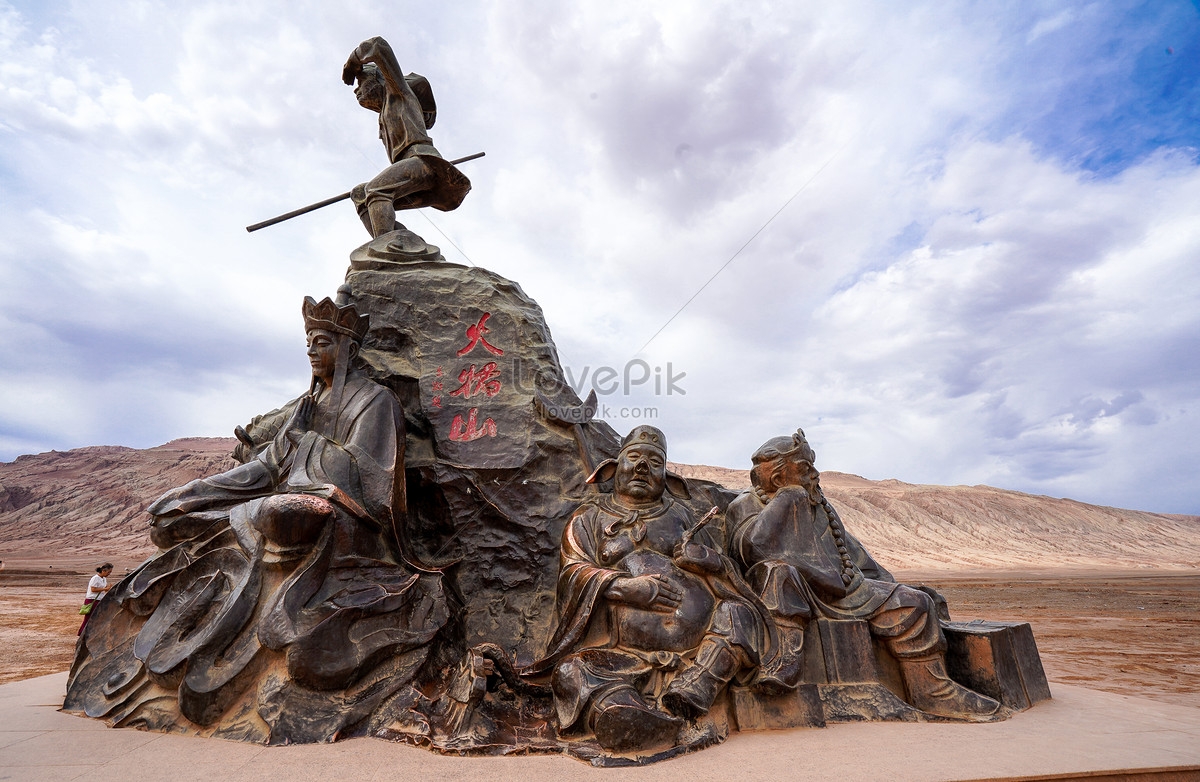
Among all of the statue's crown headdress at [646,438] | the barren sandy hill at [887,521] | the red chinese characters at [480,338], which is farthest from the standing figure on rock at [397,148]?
the barren sandy hill at [887,521]

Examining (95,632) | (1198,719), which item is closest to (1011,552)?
(1198,719)

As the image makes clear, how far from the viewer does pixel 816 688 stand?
12.7 feet

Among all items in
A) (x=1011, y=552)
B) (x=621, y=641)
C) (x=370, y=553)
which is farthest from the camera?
(x=1011, y=552)

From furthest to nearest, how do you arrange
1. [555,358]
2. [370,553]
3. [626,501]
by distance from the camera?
1. [555,358]
2. [626,501]
3. [370,553]

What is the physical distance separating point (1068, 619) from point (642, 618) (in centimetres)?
1174

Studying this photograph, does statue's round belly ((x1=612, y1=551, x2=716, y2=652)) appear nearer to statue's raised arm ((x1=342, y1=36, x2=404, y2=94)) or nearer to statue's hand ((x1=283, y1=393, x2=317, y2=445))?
statue's hand ((x1=283, y1=393, x2=317, y2=445))

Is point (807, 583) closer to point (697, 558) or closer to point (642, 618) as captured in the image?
point (697, 558)

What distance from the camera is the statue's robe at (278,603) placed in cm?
344

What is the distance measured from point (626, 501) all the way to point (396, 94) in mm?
4904

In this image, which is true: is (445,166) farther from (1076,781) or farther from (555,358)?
(1076,781)

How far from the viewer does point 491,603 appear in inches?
187

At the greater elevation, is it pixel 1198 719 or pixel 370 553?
pixel 370 553

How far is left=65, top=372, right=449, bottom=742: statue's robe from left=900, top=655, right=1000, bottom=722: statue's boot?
9.84 feet

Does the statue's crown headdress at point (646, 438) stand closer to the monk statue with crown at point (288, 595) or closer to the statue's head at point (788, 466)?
the statue's head at point (788, 466)
